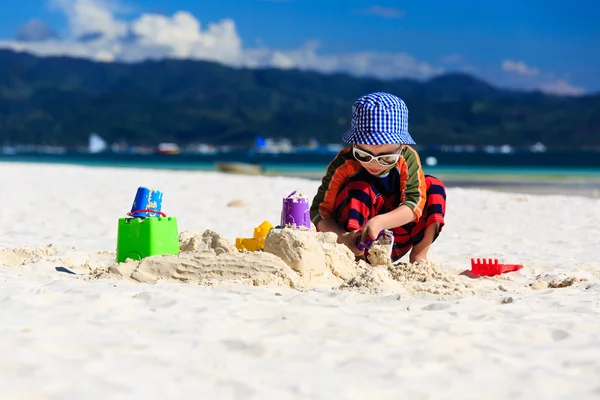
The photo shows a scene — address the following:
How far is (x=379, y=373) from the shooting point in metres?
2.52

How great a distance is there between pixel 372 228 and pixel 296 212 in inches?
17.0

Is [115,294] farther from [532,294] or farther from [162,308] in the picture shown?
[532,294]

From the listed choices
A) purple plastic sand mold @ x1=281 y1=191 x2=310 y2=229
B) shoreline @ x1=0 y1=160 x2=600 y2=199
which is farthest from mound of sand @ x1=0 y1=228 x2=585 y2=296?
shoreline @ x1=0 y1=160 x2=600 y2=199

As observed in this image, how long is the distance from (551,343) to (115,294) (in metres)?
1.88

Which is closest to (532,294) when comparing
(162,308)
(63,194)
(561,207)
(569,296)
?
(569,296)

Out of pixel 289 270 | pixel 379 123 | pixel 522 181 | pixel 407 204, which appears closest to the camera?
pixel 289 270

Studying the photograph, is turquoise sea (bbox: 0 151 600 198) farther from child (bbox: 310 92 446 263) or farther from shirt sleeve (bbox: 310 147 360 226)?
shirt sleeve (bbox: 310 147 360 226)

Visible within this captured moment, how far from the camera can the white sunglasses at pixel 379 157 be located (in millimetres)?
Result: 4066

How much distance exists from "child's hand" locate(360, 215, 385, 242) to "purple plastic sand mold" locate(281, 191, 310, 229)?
33 cm

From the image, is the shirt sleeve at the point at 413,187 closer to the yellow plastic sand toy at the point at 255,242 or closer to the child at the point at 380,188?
the child at the point at 380,188

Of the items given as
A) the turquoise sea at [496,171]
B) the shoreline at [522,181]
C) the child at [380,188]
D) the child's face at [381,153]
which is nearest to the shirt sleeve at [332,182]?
the child at [380,188]

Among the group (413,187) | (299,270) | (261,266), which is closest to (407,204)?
(413,187)

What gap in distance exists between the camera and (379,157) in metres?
4.07

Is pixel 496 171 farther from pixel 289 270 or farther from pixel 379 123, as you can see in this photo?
pixel 289 270
